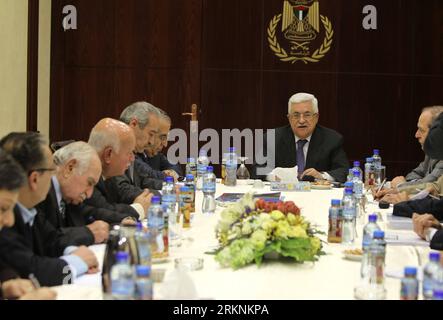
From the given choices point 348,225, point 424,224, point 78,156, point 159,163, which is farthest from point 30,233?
point 159,163

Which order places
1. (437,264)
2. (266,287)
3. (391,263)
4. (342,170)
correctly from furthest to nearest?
(342,170) → (391,263) → (266,287) → (437,264)

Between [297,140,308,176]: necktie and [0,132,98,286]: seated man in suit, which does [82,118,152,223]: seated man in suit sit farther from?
[297,140,308,176]: necktie

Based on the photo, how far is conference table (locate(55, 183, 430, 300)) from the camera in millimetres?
2670

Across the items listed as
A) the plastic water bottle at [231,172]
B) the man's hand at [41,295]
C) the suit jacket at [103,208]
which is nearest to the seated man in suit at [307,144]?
the plastic water bottle at [231,172]

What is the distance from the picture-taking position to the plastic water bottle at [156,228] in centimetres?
329

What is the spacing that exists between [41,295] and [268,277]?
2.83 ft

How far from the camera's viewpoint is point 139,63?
27.5ft

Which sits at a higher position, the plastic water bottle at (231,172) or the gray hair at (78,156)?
the gray hair at (78,156)

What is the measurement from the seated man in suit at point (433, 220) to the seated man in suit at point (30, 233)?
157 centimetres

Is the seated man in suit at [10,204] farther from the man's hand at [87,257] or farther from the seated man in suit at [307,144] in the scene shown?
the seated man in suit at [307,144]

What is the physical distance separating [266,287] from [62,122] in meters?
6.00

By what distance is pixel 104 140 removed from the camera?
448 cm
